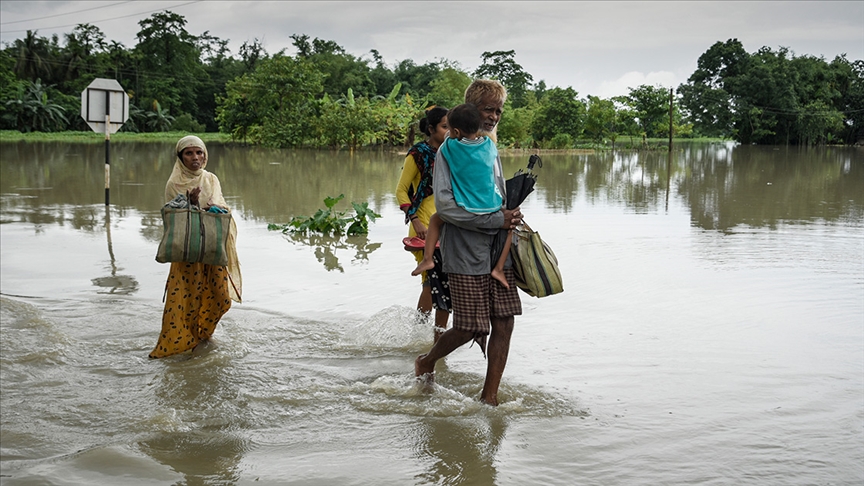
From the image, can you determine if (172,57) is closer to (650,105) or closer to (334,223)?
(650,105)

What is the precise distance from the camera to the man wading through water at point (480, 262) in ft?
13.1

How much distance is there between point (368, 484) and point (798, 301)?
5010 millimetres

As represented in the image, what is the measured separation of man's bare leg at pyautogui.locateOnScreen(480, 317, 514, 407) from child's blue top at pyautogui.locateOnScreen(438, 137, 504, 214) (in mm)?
644

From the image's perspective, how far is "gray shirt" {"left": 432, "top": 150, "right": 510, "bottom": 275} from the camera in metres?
3.96

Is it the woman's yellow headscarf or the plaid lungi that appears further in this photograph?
the woman's yellow headscarf

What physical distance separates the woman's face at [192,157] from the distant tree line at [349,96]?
32.2 m

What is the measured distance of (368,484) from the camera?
3.36 metres

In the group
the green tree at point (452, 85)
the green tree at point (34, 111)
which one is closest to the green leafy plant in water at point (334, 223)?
the green tree at point (452, 85)

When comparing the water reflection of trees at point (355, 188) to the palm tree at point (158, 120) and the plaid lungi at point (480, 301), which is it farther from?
the palm tree at point (158, 120)

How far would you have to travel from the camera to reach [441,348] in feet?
14.2

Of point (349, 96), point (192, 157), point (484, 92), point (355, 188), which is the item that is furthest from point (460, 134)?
point (349, 96)

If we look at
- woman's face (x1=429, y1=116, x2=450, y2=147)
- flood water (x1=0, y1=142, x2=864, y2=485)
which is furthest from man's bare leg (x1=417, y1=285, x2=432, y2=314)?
woman's face (x1=429, y1=116, x2=450, y2=147)

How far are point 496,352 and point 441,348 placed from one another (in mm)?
348

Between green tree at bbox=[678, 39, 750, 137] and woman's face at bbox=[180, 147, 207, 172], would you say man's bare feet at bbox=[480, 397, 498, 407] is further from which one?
green tree at bbox=[678, 39, 750, 137]
